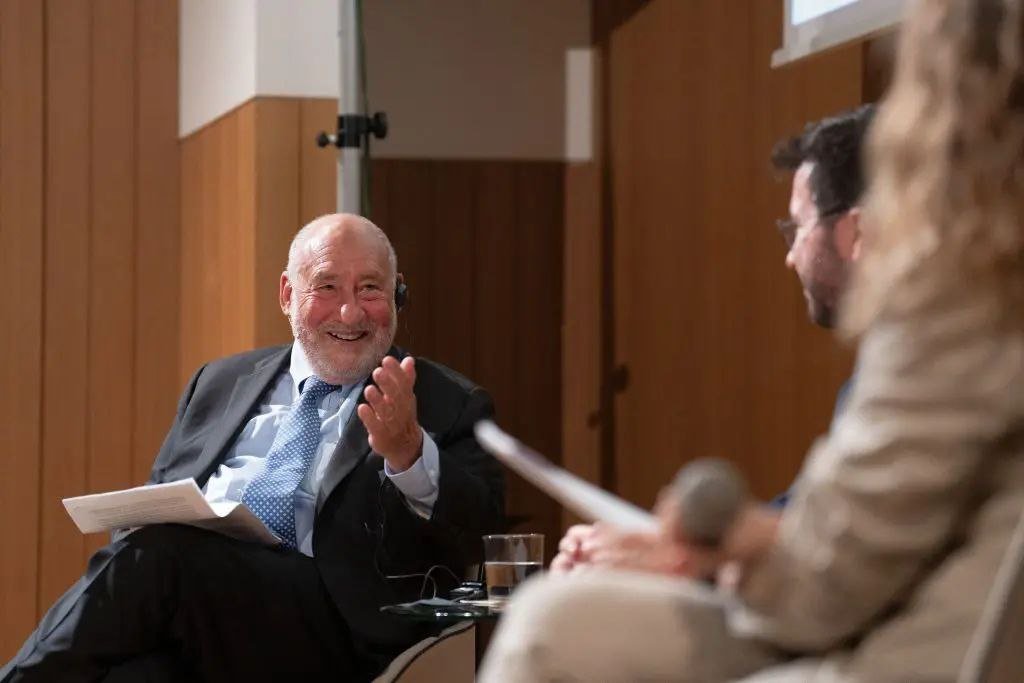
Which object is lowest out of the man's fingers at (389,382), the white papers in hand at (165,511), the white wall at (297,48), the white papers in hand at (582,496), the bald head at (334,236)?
the white papers in hand at (165,511)

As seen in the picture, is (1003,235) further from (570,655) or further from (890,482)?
(570,655)

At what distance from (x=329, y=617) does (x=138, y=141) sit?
2.65 meters

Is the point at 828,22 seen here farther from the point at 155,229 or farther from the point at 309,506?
the point at 155,229

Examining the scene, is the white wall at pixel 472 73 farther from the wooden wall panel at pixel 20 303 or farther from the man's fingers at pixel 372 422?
the man's fingers at pixel 372 422

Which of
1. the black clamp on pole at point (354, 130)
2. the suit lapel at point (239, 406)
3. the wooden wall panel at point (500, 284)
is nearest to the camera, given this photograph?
the suit lapel at point (239, 406)

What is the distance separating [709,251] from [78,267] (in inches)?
83.0

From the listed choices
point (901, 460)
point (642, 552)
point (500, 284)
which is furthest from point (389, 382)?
point (500, 284)

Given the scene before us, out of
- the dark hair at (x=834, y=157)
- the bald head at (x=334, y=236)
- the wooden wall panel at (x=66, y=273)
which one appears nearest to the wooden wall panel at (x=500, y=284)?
the wooden wall panel at (x=66, y=273)

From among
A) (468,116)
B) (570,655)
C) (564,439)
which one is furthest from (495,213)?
(570,655)

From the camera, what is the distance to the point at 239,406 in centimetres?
335

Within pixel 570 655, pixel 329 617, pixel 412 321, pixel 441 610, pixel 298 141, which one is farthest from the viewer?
pixel 412 321

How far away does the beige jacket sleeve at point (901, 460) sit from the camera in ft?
4.09

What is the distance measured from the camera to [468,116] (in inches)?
190

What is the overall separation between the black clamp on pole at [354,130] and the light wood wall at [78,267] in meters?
0.98
